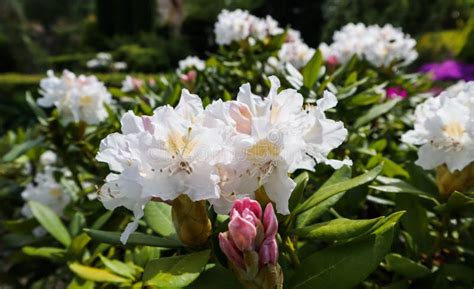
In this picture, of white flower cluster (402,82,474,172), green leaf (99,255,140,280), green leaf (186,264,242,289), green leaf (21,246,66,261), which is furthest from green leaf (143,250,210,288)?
green leaf (21,246,66,261)

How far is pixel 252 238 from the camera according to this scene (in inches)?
28.7

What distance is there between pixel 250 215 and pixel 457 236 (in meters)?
0.79

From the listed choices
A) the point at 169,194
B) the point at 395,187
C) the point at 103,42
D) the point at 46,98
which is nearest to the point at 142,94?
the point at 46,98

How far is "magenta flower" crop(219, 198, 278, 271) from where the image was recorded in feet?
2.39

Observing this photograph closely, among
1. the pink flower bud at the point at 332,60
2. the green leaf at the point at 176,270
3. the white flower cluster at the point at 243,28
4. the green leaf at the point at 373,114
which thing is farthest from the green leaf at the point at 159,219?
the white flower cluster at the point at 243,28

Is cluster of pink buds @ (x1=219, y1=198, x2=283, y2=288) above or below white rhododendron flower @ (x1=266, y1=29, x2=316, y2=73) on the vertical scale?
above

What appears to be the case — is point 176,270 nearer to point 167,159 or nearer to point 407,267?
point 167,159

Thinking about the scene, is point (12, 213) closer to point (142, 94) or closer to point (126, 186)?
point (142, 94)

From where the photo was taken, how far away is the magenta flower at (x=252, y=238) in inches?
28.7

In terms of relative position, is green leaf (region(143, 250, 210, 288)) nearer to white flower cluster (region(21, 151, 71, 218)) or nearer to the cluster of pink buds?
the cluster of pink buds

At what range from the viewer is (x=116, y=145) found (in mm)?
809

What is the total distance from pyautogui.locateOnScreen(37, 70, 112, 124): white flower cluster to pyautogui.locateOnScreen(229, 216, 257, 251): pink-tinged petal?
3.67 feet

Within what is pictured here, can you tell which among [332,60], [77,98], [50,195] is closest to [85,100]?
[77,98]

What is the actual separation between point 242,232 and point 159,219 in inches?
13.5
